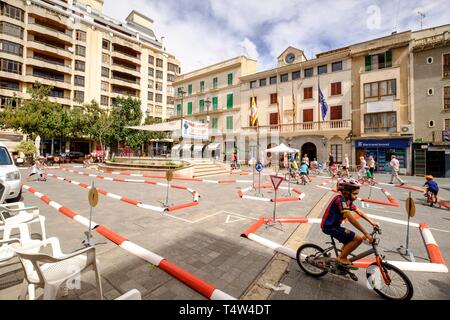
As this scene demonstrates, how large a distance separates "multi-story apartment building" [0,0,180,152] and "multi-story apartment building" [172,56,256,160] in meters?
8.51

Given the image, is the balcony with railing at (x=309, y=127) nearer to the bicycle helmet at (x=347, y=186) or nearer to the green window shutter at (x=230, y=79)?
the green window shutter at (x=230, y=79)

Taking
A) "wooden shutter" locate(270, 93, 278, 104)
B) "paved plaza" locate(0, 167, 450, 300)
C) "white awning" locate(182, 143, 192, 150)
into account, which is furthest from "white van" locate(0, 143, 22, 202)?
"white awning" locate(182, 143, 192, 150)

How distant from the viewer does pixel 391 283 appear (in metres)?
3.07

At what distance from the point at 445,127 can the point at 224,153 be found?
2356 cm

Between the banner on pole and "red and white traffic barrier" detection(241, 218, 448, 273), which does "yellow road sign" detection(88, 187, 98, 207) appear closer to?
"red and white traffic barrier" detection(241, 218, 448, 273)

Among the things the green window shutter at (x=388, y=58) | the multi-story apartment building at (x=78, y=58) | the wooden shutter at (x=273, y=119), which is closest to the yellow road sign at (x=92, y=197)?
Result: the multi-story apartment building at (x=78, y=58)

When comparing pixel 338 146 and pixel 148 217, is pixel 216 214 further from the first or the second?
pixel 338 146

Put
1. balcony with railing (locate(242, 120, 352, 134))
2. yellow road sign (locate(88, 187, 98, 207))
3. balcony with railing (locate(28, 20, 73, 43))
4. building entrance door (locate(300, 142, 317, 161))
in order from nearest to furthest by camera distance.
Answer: yellow road sign (locate(88, 187, 98, 207)), balcony with railing (locate(242, 120, 352, 134)), building entrance door (locate(300, 142, 317, 161)), balcony with railing (locate(28, 20, 73, 43))

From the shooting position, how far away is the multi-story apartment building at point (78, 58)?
97.9 ft

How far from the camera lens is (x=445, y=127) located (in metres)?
18.5

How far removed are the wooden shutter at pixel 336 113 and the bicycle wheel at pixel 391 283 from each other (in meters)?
23.2

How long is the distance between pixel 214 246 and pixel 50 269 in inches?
108

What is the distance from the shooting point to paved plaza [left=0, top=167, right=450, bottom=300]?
3072 millimetres

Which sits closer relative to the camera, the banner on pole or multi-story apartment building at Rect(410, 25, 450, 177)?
the banner on pole
